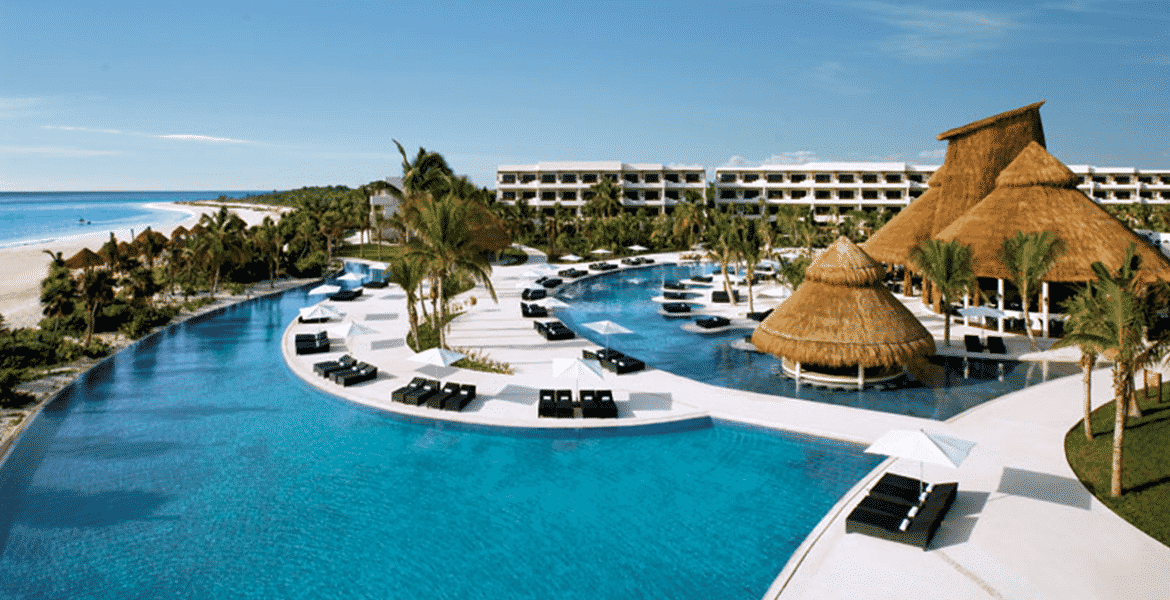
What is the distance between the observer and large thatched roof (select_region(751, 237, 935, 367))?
2116 centimetres

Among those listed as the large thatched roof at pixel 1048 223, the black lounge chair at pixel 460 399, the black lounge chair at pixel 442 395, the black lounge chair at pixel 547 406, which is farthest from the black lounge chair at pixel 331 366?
the large thatched roof at pixel 1048 223

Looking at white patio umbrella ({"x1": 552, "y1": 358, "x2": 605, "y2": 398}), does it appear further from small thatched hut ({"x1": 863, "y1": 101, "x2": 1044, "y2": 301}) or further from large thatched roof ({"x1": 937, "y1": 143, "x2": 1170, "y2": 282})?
small thatched hut ({"x1": 863, "y1": 101, "x2": 1044, "y2": 301})

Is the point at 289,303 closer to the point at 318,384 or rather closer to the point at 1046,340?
the point at 318,384

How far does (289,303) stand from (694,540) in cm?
3582

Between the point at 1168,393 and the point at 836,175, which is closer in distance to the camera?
the point at 1168,393

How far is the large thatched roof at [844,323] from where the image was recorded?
21156mm

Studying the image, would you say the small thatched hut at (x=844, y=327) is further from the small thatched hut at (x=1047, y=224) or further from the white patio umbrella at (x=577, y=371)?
the small thatched hut at (x=1047, y=224)

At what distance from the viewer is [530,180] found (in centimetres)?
9625

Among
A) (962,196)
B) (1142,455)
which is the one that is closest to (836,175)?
(962,196)

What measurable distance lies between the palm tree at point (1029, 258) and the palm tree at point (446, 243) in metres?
20.0

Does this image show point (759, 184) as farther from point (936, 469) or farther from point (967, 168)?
point (936, 469)

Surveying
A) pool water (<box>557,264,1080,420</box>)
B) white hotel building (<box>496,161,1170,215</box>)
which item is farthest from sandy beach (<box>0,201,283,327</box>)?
white hotel building (<box>496,161,1170,215</box>)

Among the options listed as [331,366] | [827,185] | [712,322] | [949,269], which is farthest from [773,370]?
[827,185]

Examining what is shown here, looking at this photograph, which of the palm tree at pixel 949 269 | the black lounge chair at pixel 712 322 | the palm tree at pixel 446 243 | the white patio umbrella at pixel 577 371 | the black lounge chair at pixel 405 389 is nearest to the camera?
the white patio umbrella at pixel 577 371
